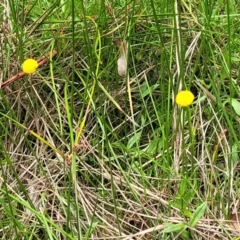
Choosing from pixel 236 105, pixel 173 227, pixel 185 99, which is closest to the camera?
pixel 185 99

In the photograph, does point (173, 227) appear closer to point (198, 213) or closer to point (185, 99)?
point (198, 213)

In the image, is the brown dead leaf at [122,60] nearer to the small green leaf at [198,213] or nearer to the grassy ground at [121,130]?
the grassy ground at [121,130]

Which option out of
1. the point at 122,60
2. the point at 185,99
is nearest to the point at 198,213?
the point at 185,99

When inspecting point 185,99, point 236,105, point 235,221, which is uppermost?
point 185,99

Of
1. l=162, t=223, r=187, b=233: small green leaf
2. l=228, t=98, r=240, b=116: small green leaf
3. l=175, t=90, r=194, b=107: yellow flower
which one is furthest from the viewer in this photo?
l=228, t=98, r=240, b=116: small green leaf

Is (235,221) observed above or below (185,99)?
below

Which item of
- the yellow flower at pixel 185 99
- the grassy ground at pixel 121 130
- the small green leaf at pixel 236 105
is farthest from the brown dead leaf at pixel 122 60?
the yellow flower at pixel 185 99

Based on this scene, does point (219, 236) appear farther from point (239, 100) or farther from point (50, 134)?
point (50, 134)

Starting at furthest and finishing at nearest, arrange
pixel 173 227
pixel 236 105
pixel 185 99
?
pixel 236 105 → pixel 173 227 → pixel 185 99

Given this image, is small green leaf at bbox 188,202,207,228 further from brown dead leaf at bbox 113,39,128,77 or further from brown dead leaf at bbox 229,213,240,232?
brown dead leaf at bbox 113,39,128,77

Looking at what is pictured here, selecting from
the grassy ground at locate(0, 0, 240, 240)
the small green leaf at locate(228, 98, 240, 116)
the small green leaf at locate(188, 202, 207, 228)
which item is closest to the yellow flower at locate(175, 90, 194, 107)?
the grassy ground at locate(0, 0, 240, 240)
